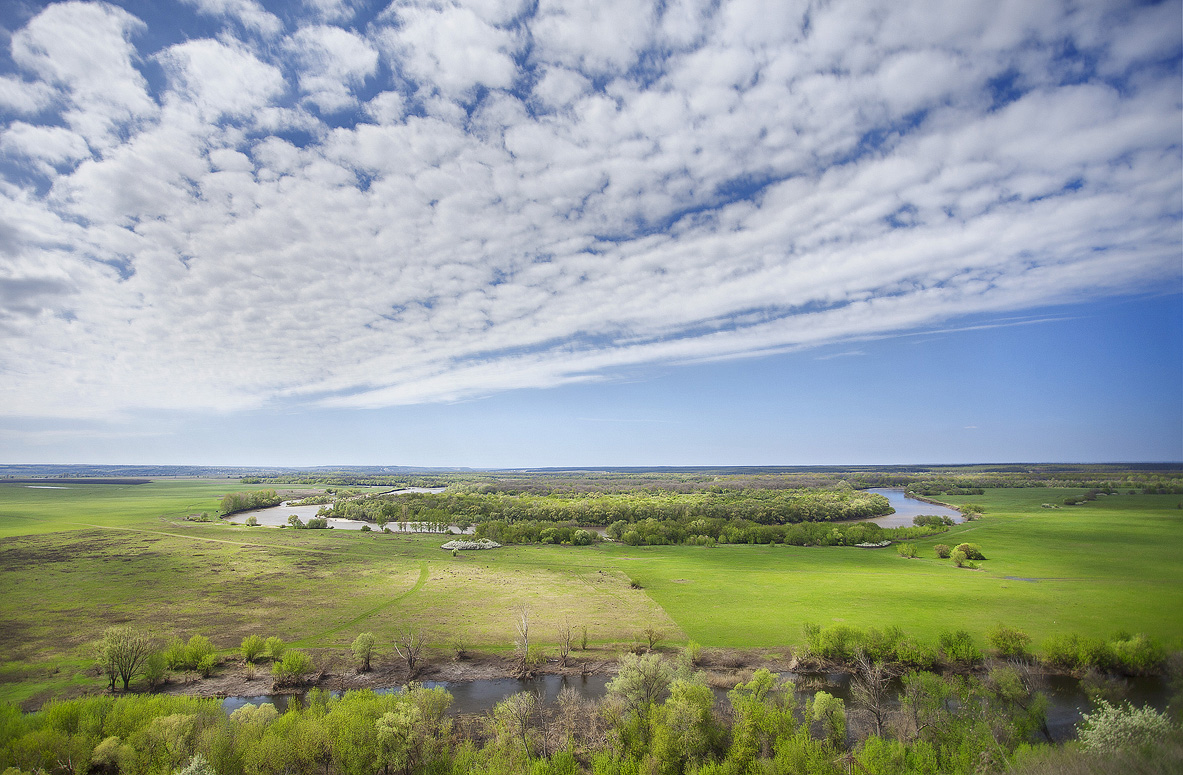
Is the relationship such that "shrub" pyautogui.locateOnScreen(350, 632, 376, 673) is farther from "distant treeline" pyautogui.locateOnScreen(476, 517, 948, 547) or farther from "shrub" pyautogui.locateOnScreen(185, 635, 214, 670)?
"distant treeline" pyautogui.locateOnScreen(476, 517, 948, 547)

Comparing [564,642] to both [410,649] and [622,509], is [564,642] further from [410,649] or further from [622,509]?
[622,509]

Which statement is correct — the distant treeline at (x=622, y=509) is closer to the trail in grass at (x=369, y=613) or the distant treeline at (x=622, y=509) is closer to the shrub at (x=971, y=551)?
the shrub at (x=971, y=551)

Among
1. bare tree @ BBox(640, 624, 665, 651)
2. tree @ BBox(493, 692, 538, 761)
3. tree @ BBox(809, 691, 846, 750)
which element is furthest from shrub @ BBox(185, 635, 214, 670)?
tree @ BBox(809, 691, 846, 750)

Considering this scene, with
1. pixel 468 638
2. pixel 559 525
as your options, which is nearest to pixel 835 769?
A: pixel 468 638

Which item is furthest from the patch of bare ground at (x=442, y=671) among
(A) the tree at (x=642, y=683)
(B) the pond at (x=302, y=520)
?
(B) the pond at (x=302, y=520)

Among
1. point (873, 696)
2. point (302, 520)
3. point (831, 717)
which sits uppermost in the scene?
point (873, 696)

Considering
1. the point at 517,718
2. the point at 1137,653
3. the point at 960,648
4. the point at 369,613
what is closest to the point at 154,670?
the point at 369,613
